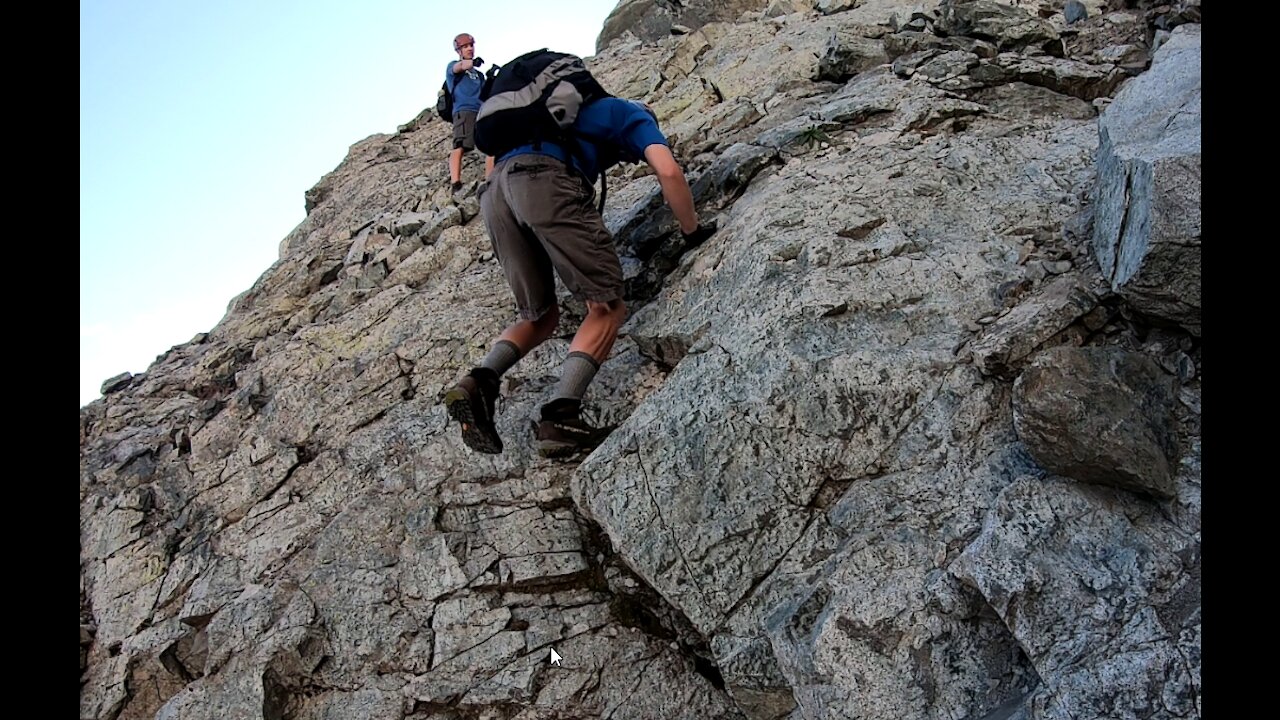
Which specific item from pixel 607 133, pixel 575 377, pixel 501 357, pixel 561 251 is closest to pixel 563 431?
pixel 575 377

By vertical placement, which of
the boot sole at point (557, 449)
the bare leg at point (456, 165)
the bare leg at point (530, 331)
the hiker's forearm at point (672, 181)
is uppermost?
the bare leg at point (456, 165)

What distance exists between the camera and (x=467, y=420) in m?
6.05

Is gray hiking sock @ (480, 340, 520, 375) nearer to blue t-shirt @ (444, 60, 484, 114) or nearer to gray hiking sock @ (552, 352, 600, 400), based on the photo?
gray hiking sock @ (552, 352, 600, 400)

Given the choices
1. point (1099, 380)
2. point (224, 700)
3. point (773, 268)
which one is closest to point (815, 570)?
point (1099, 380)

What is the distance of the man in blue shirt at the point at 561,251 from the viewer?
6.09 metres

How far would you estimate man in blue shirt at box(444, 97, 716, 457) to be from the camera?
6094 millimetres

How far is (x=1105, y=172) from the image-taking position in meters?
5.48

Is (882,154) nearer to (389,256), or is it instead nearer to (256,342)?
(389,256)

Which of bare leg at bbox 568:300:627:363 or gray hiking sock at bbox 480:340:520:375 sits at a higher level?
gray hiking sock at bbox 480:340:520:375

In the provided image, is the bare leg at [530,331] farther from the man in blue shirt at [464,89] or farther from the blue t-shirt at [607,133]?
the man in blue shirt at [464,89]

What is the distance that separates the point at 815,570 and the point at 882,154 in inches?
167

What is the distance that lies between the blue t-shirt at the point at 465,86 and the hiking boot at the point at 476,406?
22.0 feet

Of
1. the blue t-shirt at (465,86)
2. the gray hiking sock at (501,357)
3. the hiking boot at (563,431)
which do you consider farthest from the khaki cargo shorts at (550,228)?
the blue t-shirt at (465,86)

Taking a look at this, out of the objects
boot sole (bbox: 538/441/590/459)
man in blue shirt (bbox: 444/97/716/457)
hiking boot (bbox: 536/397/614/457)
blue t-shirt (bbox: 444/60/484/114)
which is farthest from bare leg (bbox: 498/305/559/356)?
blue t-shirt (bbox: 444/60/484/114)
